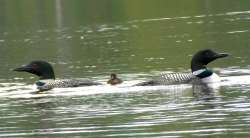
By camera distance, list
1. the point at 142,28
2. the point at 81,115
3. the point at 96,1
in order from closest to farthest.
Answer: the point at 81,115 → the point at 142,28 → the point at 96,1

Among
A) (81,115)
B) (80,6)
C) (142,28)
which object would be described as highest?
(80,6)

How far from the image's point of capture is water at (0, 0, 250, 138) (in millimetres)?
20094

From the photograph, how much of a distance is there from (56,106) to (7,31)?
134ft

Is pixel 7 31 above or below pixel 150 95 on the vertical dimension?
above

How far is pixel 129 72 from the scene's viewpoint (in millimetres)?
31766

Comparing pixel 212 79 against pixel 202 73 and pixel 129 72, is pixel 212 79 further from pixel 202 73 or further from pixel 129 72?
pixel 129 72

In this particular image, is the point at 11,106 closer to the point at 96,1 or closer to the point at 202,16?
the point at 202,16

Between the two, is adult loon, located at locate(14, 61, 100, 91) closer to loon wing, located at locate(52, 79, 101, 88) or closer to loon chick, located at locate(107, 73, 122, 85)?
loon wing, located at locate(52, 79, 101, 88)

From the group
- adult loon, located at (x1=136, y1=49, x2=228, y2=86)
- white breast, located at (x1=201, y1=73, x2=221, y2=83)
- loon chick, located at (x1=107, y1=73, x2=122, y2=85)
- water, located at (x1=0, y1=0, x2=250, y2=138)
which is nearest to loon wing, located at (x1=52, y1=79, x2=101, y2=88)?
water, located at (x1=0, y1=0, x2=250, y2=138)

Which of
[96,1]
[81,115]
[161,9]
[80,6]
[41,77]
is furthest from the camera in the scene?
[96,1]

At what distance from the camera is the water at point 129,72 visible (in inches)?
791

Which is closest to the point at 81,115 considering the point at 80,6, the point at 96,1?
the point at 80,6

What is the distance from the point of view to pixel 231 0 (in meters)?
76.1

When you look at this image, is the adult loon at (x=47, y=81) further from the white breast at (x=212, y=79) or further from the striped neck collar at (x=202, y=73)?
the white breast at (x=212, y=79)
